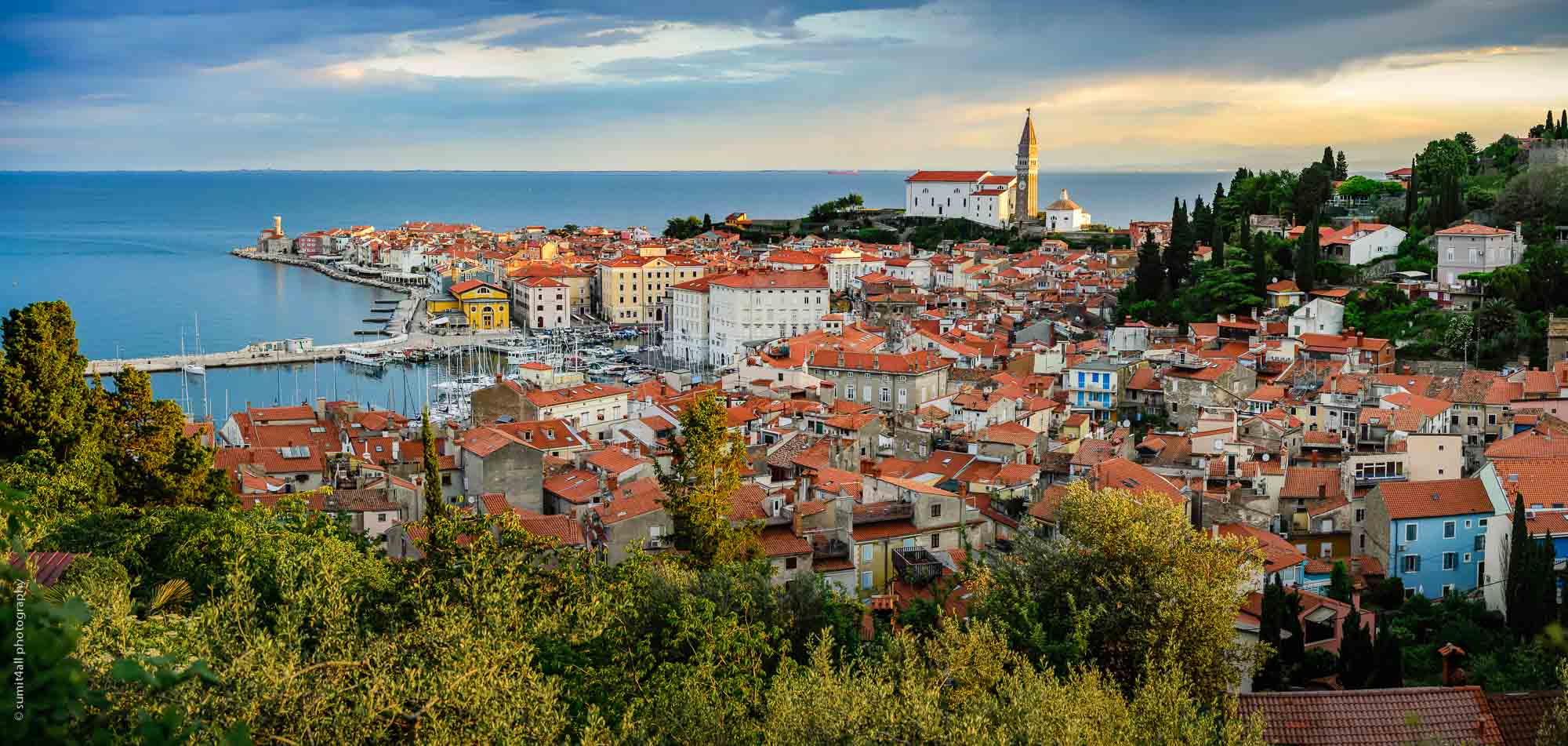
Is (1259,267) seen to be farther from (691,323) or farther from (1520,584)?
(1520,584)

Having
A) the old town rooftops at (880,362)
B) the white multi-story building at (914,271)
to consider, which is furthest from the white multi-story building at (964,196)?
the old town rooftops at (880,362)

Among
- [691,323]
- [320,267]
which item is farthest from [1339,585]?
[320,267]

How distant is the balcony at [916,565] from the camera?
13927 millimetres

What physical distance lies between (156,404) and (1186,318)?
2893 centimetres

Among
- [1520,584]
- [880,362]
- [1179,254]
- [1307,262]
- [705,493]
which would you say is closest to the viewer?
[705,493]

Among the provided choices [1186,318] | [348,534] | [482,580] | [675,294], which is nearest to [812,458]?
[348,534]

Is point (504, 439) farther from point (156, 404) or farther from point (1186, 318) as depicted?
point (1186, 318)

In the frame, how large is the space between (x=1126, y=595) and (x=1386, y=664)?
11.6ft

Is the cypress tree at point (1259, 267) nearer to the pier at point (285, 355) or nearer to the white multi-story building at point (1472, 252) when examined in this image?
the white multi-story building at point (1472, 252)

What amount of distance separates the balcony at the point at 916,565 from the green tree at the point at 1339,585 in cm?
514

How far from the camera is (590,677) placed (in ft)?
26.6

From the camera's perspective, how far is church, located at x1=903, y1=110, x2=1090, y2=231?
232ft

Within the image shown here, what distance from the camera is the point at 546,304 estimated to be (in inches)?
2361

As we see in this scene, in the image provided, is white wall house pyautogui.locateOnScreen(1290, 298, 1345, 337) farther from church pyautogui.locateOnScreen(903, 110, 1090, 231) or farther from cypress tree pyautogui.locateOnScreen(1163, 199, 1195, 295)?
church pyautogui.locateOnScreen(903, 110, 1090, 231)
